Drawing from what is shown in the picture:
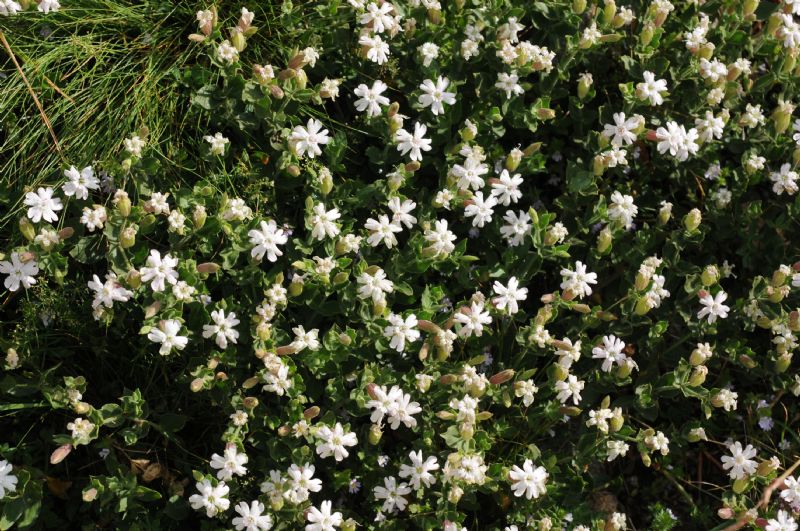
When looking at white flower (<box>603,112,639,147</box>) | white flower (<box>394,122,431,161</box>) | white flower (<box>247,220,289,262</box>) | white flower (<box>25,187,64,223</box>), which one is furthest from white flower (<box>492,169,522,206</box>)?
white flower (<box>25,187,64,223</box>)

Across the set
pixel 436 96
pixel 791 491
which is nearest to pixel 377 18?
pixel 436 96

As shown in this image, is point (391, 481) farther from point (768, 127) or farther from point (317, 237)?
point (768, 127)

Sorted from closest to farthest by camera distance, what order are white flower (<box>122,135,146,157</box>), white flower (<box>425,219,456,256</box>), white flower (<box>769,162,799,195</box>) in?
white flower (<box>122,135,146,157</box>) → white flower (<box>425,219,456,256</box>) → white flower (<box>769,162,799,195</box>)

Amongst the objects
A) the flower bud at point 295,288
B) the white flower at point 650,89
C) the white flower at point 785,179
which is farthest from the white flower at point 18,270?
the white flower at point 785,179

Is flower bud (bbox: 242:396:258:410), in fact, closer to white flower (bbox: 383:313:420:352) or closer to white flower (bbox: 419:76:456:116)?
white flower (bbox: 383:313:420:352)

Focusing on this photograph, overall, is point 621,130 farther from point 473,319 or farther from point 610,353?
point 473,319

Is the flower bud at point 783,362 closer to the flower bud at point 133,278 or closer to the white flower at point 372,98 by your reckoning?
the white flower at point 372,98
